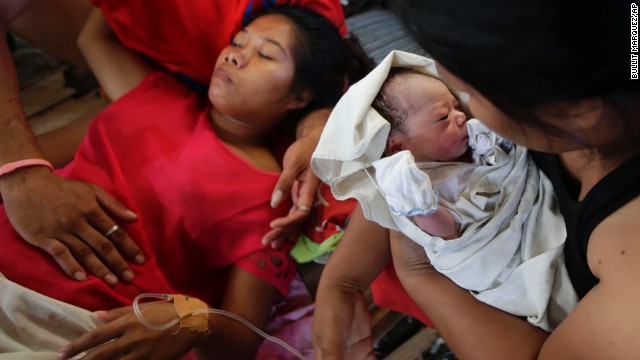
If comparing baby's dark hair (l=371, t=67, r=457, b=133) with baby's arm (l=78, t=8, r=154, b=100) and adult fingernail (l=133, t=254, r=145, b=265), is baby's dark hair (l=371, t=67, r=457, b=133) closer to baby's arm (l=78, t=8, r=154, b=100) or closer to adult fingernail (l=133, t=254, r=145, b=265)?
adult fingernail (l=133, t=254, r=145, b=265)

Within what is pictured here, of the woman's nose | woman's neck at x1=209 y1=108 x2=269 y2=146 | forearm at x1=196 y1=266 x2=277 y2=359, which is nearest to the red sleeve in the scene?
the woman's nose

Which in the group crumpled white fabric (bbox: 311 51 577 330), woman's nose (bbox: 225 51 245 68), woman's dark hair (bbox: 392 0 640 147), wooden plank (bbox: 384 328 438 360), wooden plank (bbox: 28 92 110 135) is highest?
woman's dark hair (bbox: 392 0 640 147)

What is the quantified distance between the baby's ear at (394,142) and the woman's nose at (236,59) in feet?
1.81

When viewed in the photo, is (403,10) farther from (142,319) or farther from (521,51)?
(142,319)

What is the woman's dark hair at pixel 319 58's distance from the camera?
146 cm

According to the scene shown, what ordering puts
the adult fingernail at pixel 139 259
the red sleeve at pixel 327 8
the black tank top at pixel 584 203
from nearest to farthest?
the black tank top at pixel 584 203 → the adult fingernail at pixel 139 259 → the red sleeve at pixel 327 8

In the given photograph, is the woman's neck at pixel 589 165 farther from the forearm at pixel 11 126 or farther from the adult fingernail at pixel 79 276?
the forearm at pixel 11 126

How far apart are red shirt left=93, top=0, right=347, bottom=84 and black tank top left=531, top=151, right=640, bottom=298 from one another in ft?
2.94

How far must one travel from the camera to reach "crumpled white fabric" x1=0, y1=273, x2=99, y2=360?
41.5 inches

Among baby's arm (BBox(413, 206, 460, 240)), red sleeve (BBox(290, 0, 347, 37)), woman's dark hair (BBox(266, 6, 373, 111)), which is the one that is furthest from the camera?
red sleeve (BBox(290, 0, 347, 37))

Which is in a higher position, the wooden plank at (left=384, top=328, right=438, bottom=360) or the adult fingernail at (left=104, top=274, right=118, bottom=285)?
the adult fingernail at (left=104, top=274, right=118, bottom=285)

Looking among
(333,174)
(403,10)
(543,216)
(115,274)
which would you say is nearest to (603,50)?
(403,10)

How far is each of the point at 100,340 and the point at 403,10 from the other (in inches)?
31.9

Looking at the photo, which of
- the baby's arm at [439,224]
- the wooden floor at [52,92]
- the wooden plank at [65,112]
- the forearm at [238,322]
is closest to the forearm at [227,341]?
the forearm at [238,322]
